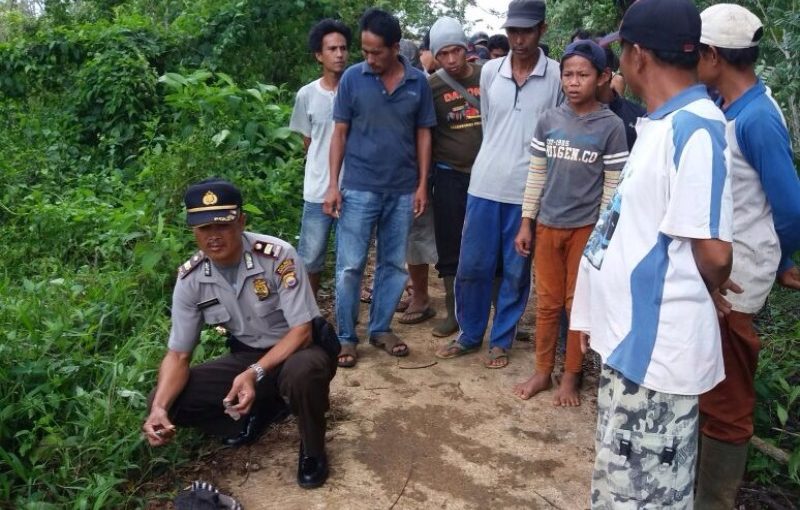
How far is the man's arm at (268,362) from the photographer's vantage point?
3.01m

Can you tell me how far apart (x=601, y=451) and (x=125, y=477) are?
2149 millimetres

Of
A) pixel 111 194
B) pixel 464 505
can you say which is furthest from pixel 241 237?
pixel 111 194

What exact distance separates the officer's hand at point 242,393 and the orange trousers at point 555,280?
5.45 ft

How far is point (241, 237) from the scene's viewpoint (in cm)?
324

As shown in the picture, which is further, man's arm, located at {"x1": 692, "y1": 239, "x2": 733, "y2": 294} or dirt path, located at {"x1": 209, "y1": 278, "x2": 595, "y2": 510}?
dirt path, located at {"x1": 209, "y1": 278, "x2": 595, "y2": 510}

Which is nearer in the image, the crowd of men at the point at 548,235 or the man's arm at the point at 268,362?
the crowd of men at the point at 548,235

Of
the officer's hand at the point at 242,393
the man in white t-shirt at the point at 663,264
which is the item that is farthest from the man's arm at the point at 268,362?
the man in white t-shirt at the point at 663,264

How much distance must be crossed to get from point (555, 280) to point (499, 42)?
4429mm

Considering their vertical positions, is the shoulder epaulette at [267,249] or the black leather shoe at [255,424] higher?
the shoulder epaulette at [267,249]

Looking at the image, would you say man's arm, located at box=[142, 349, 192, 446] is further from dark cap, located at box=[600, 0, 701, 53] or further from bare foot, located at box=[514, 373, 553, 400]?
dark cap, located at box=[600, 0, 701, 53]

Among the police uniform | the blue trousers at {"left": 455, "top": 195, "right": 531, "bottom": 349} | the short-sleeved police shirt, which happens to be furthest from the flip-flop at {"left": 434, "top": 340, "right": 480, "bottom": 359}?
the short-sleeved police shirt

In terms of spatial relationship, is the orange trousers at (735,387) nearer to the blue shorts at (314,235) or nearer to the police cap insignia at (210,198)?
the police cap insignia at (210,198)

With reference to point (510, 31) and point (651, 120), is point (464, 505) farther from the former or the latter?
point (510, 31)

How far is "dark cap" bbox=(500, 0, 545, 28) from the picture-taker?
12.7 ft
